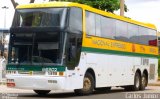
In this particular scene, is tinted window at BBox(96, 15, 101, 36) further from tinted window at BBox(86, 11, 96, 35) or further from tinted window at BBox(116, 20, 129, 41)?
tinted window at BBox(116, 20, 129, 41)

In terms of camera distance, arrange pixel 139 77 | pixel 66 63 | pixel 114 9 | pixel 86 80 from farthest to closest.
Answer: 1. pixel 114 9
2. pixel 139 77
3. pixel 86 80
4. pixel 66 63

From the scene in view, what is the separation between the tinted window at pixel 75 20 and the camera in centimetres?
2056

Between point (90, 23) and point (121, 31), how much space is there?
11.8 feet

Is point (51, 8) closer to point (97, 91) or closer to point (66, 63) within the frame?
point (66, 63)

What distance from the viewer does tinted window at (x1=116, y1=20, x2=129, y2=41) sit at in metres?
24.8

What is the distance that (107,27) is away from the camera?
23578 mm

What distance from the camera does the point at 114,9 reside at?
4334cm

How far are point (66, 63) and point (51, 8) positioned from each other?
2303 mm

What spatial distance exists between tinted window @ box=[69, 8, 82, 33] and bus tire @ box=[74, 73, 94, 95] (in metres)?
2.06

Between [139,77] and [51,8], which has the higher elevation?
[51,8]

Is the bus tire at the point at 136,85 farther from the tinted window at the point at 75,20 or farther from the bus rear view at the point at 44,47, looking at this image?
the tinted window at the point at 75,20

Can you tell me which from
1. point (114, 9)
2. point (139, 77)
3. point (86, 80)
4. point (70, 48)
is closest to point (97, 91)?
point (139, 77)

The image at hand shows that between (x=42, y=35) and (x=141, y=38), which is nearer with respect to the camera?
(x=42, y=35)

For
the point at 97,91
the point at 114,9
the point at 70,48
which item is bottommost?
the point at 97,91
